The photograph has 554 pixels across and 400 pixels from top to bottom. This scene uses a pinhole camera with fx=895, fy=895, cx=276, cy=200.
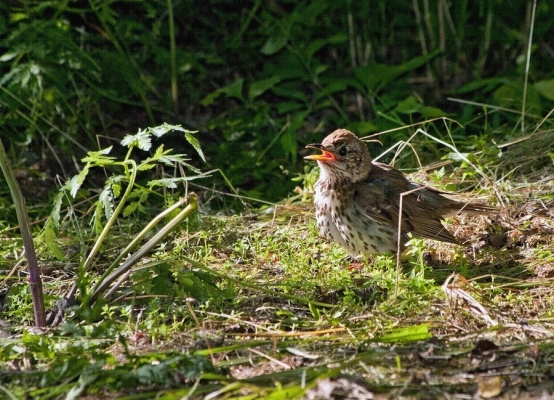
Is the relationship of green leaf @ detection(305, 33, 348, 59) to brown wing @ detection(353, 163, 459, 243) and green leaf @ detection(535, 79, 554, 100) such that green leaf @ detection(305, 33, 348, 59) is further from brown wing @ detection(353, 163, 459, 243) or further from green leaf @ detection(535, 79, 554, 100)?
brown wing @ detection(353, 163, 459, 243)

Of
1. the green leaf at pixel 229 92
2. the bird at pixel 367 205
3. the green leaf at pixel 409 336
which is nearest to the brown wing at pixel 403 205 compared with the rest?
the bird at pixel 367 205

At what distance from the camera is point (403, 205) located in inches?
207

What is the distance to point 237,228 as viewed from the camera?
5.76 m

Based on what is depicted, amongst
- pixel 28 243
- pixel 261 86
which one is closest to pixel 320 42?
pixel 261 86

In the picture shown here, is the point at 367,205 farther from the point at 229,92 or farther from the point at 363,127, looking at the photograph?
the point at 229,92

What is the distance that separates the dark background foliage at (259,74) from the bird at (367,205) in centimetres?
101

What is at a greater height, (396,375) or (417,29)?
(417,29)

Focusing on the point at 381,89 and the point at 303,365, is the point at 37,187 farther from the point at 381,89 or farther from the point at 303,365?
the point at 303,365

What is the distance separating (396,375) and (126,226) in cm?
267

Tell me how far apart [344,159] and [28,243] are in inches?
79.3

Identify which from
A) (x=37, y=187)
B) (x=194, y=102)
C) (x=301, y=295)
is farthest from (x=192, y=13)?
(x=301, y=295)

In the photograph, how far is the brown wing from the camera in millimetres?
5184

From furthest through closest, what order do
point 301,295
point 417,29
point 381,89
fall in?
point 417,29
point 381,89
point 301,295

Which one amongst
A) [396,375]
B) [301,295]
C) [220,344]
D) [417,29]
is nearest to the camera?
[396,375]
